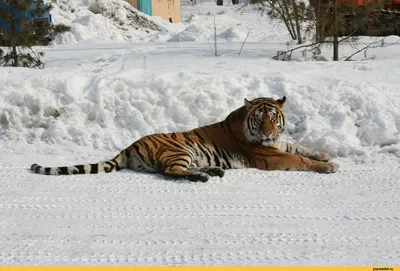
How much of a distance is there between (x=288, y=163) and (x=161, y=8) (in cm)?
2629

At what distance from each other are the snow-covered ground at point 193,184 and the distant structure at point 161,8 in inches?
751

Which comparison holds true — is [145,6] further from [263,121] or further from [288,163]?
[288,163]

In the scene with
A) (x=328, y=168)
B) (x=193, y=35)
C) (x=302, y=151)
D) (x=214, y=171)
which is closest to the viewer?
(x=214, y=171)

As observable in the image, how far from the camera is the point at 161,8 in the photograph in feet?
103

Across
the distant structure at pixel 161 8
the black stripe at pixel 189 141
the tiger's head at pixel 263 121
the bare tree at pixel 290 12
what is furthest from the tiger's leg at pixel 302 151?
the distant structure at pixel 161 8

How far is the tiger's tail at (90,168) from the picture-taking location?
240 inches

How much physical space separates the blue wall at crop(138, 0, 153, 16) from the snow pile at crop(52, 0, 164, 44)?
185 cm

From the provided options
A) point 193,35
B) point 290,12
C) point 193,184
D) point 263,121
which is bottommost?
point 193,184

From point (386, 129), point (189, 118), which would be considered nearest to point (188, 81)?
point (189, 118)

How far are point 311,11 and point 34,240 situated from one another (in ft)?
25.2

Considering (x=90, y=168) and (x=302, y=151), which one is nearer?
(x=90, y=168)

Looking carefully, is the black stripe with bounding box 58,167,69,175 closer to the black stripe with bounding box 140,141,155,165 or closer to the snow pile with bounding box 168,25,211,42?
the black stripe with bounding box 140,141,155,165

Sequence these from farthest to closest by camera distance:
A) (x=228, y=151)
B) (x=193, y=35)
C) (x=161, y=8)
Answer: (x=161, y=8), (x=193, y=35), (x=228, y=151)

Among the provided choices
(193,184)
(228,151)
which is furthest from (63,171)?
(228,151)
